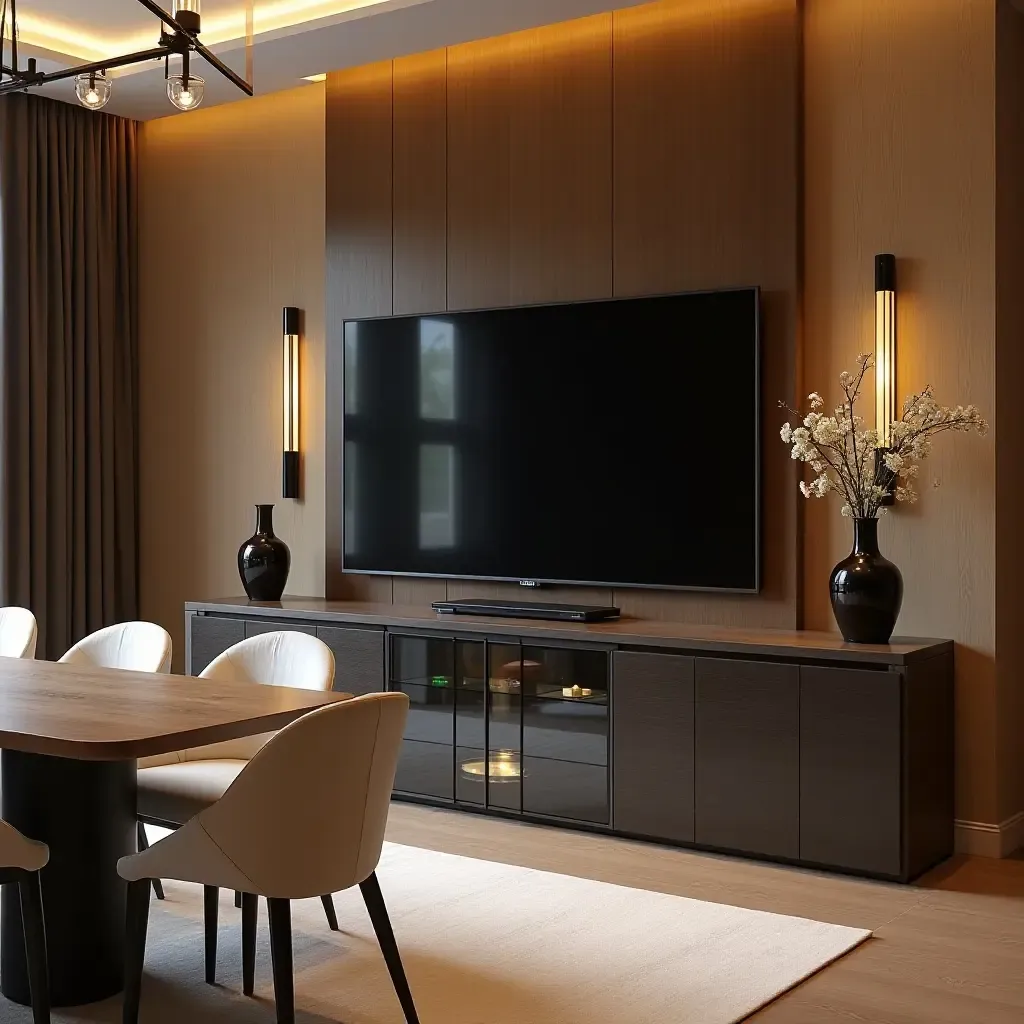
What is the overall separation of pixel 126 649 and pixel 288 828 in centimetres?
164

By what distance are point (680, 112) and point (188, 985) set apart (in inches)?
134

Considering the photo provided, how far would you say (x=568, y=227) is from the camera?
17.0 ft

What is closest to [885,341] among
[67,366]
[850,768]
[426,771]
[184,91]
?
[850,768]

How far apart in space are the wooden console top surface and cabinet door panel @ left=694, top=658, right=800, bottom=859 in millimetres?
72

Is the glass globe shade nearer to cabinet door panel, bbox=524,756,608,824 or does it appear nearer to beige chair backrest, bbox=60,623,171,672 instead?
beige chair backrest, bbox=60,623,171,672

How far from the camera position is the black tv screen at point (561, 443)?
15.7 ft

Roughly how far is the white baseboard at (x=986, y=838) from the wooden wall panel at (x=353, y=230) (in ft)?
8.19

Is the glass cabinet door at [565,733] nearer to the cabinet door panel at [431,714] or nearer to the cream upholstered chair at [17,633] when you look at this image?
the cabinet door panel at [431,714]

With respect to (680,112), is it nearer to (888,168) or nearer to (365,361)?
(888,168)

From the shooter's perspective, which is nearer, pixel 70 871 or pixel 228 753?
pixel 70 871

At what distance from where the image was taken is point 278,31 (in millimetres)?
5254

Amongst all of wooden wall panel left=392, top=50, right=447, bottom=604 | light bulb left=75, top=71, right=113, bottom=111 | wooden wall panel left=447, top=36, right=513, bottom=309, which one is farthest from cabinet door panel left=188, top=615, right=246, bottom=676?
light bulb left=75, top=71, right=113, bottom=111

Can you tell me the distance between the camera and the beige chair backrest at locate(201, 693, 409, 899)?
2619 mm

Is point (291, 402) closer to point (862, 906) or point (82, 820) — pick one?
point (82, 820)
